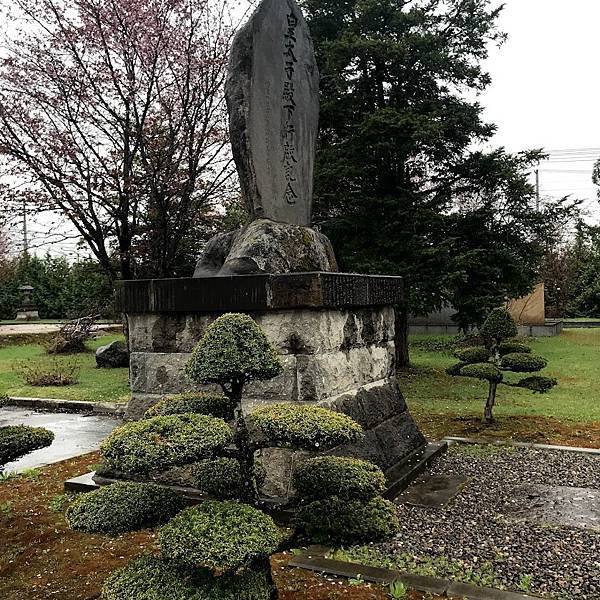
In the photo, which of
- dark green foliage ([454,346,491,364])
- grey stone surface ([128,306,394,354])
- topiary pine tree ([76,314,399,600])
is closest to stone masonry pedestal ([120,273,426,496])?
grey stone surface ([128,306,394,354])

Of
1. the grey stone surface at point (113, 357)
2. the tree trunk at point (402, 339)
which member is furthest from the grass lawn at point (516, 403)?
the grey stone surface at point (113, 357)

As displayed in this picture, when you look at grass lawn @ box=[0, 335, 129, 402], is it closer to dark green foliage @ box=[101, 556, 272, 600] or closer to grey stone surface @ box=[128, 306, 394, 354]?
grey stone surface @ box=[128, 306, 394, 354]

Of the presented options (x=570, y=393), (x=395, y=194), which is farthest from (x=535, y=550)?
(x=395, y=194)

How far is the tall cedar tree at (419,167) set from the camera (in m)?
9.92

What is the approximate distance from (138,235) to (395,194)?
4554mm

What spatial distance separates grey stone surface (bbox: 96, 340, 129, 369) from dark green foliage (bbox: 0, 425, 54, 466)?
432 inches

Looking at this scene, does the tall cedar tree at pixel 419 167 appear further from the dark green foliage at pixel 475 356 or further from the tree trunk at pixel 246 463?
the tree trunk at pixel 246 463

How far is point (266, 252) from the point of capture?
4211 millimetres

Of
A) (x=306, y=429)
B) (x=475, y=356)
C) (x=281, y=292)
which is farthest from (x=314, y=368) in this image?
(x=475, y=356)

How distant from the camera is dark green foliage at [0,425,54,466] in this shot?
3254 mm

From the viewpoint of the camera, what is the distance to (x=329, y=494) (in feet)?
8.15

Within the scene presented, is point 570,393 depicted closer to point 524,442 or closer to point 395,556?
point 524,442

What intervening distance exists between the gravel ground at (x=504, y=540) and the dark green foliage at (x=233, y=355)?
5.23 feet

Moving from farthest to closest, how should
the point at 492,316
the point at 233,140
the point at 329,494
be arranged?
1. the point at 492,316
2. the point at 233,140
3. the point at 329,494
